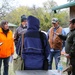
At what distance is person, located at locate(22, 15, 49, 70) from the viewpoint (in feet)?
14.3

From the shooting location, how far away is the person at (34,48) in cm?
436

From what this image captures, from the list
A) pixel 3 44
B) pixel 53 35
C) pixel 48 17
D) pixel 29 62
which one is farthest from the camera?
pixel 48 17

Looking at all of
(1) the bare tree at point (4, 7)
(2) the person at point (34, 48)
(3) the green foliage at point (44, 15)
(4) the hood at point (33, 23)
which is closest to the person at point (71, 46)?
(2) the person at point (34, 48)

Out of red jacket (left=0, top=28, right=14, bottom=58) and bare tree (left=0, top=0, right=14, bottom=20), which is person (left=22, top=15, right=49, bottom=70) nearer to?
red jacket (left=0, top=28, right=14, bottom=58)

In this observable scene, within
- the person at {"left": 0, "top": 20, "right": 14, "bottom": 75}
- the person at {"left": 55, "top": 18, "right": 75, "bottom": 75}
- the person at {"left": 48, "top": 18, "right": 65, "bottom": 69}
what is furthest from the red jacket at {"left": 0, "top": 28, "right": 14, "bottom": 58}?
the person at {"left": 55, "top": 18, "right": 75, "bottom": 75}

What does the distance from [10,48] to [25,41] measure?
6.38 feet

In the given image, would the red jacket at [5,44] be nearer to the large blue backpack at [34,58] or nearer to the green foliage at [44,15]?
the large blue backpack at [34,58]

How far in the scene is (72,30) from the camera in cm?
496

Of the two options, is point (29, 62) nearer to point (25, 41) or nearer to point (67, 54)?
point (25, 41)

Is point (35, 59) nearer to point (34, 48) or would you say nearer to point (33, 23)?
point (34, 48)

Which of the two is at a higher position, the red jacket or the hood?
the hood

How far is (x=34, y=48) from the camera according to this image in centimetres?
439

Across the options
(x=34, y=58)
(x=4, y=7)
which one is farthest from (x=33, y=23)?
(x=4, y=7)

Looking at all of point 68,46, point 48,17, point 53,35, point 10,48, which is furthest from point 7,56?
point 48,17
